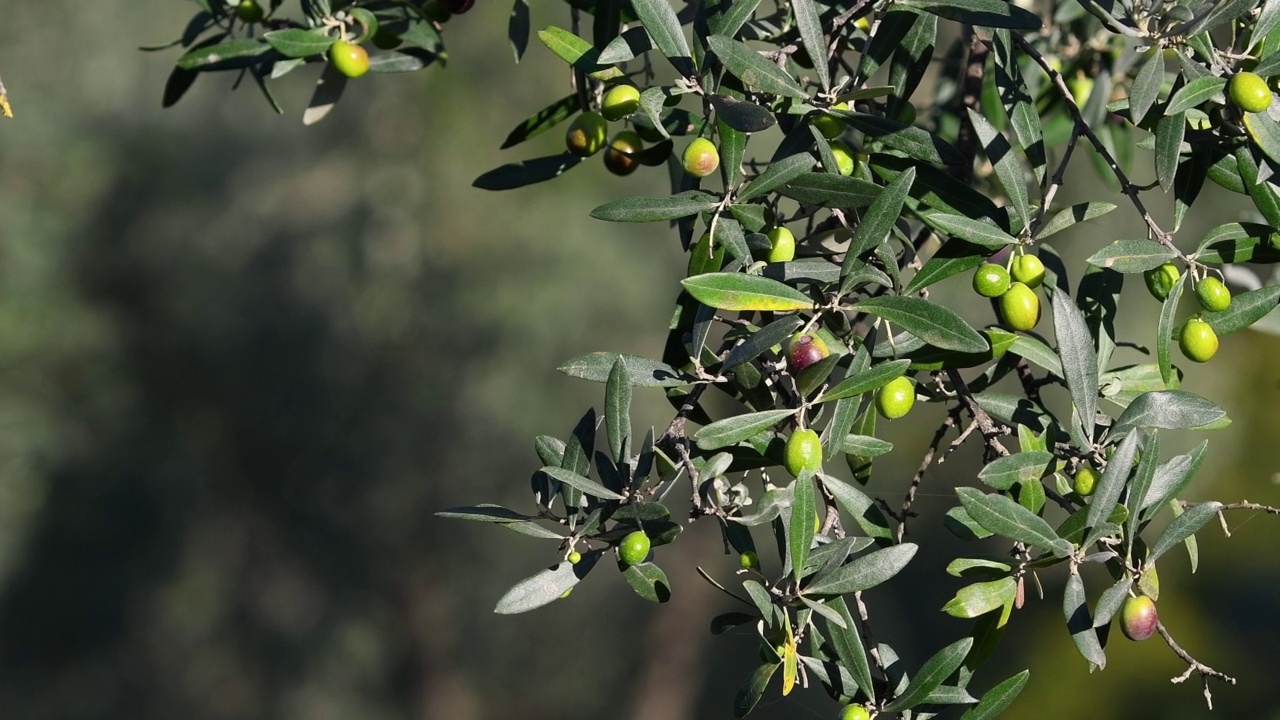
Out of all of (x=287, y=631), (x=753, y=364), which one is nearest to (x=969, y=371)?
(x=753, y=364)

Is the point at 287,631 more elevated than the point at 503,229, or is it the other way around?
the point at 503,229

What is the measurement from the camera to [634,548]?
723 millimetres

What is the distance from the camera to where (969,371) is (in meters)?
3.14

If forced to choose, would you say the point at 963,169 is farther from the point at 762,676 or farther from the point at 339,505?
the point at 339,505

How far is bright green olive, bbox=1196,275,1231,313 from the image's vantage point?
0.76 meters

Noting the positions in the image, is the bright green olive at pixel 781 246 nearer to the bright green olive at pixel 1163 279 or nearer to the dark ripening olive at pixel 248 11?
the bright green olive at pixel 1163 279

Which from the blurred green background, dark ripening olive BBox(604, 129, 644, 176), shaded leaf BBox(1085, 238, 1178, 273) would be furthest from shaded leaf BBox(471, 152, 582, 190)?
the blurred green background

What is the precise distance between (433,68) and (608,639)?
2806 millimetres

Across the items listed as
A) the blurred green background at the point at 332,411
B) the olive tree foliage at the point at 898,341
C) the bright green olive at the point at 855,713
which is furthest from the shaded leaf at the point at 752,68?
the blurred green background at the point at 332,411

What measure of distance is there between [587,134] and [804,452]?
417 mm

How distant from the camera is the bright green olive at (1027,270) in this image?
771 mm

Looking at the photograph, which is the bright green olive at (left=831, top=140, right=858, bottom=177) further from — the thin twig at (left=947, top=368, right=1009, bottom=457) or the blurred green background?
the blurred green background

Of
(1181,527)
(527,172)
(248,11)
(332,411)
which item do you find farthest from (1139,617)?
(332,411)

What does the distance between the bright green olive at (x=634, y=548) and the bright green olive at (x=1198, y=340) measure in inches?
16.1
